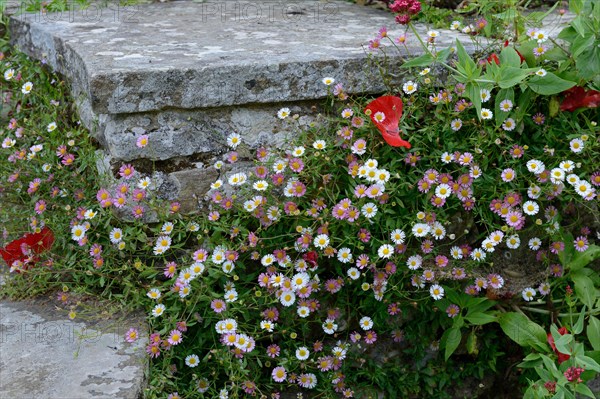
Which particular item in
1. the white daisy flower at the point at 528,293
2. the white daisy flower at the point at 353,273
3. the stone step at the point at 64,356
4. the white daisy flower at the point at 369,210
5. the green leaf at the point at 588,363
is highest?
the white daisy flower at the point at 369,210

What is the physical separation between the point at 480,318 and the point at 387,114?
735mm

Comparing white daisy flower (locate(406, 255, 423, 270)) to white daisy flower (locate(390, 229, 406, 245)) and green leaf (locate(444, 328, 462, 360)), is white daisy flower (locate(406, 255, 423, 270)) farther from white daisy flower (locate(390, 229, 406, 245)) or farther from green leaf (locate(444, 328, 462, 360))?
green leaf (locate(444, 328, 462, 360))

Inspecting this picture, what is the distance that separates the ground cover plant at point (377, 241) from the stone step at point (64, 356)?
0.25 ft

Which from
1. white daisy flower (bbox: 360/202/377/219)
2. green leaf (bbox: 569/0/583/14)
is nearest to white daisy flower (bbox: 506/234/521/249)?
white daisy flower (bbox: 360/202/377/219)

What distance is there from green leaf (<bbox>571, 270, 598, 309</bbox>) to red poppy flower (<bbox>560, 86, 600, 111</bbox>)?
1.88 feet

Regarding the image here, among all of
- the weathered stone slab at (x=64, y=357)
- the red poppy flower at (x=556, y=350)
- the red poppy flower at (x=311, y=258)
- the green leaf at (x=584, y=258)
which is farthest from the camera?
the green leaf at (x=584, y=258)

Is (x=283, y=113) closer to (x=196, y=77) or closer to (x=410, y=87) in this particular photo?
(x=196, y=77)

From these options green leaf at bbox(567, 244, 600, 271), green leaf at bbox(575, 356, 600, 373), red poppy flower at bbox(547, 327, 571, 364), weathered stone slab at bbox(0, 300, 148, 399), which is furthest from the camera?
green leaf at bbox(567, 244, 600, 271)

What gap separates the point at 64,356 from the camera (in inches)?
81.2

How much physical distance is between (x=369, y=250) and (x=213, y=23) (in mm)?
→ 1381

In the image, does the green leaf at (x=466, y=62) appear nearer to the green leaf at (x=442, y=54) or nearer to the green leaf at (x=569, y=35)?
the green leaf at (x=442, y=54)

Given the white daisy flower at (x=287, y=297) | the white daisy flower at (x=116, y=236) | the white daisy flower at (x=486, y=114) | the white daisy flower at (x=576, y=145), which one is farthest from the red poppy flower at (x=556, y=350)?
the white daisy flower at (x=116, y=236)

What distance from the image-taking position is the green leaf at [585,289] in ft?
7.67

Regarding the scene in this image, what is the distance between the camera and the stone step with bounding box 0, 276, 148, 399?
192cm
